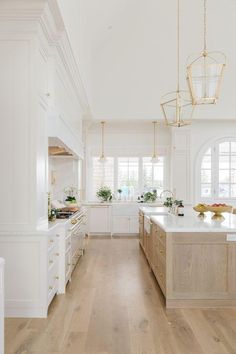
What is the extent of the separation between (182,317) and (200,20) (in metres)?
6.75

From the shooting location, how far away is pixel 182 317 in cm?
335

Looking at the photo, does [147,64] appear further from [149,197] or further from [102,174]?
[149,197]

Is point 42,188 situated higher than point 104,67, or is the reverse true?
point 104,67

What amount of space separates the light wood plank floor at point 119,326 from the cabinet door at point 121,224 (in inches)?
156

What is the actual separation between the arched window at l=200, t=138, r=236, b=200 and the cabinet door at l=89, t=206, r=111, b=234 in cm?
245

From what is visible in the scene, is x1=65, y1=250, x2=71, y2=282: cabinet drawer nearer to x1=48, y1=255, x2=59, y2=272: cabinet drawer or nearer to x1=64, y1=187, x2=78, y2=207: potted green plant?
x1=48, y1=255, x2=59, y2=272: cabinet drawer

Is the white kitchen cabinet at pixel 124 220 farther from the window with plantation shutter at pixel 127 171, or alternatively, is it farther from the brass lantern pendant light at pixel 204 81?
the brass lantern pendant light at pixel 204 81

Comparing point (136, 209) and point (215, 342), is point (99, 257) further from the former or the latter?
point (215, 342)

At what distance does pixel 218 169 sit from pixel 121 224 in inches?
A: 110

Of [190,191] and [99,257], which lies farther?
[190,191]

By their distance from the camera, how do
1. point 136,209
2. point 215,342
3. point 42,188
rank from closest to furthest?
point 215,342, point 42,188, point 136,209

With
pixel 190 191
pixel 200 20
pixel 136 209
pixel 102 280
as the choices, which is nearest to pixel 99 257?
pixel 102 280

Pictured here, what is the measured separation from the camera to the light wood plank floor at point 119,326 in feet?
8.94

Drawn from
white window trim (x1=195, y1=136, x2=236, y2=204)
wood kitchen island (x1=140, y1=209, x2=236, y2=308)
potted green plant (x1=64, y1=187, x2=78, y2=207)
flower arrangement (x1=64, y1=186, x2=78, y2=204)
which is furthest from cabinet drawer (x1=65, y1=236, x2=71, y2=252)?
white window trim (x1=195, y1=136, x2=236, y2=204)
